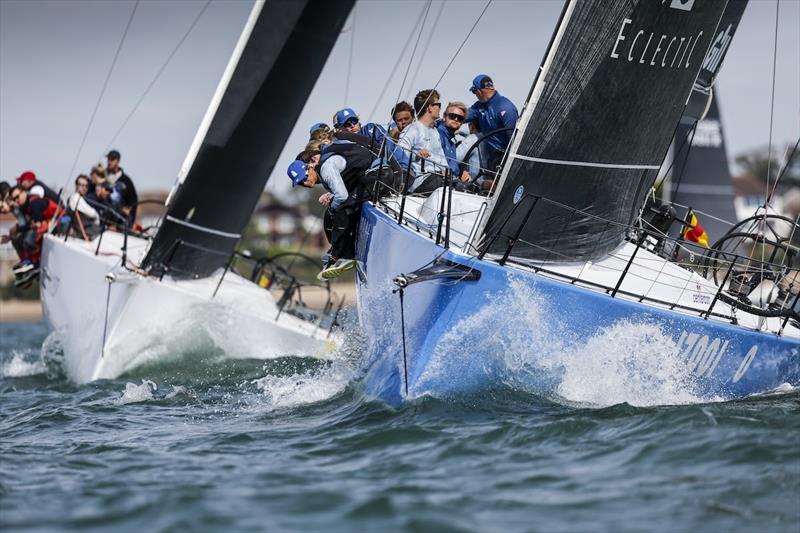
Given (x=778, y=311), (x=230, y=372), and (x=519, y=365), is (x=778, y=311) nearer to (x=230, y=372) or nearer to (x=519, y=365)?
(x=519, y=365)

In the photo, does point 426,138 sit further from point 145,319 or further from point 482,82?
point 145,319

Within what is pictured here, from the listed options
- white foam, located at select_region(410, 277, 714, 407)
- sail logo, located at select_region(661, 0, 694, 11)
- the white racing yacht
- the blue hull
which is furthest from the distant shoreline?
sail logo, located at select_region(661, 0, 694, 11)

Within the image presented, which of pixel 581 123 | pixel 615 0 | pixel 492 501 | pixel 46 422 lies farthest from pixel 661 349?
pixel 46 422

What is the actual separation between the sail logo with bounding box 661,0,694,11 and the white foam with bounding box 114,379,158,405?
163 inches

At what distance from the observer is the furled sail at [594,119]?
636cm

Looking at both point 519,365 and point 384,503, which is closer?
point 384,503

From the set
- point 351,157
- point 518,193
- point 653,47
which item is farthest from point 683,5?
point 351,157

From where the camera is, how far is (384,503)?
4543 mm

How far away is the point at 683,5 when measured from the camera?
6703 mm

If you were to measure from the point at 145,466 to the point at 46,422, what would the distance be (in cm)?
198

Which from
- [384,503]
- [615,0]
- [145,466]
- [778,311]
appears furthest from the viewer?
[778,311]

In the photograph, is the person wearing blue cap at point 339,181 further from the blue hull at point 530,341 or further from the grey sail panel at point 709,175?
the grey sail panel at point 709,175

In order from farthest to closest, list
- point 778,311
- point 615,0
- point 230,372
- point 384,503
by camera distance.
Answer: point 230,372 < point 778,311 < point 615,0 < point 384,503

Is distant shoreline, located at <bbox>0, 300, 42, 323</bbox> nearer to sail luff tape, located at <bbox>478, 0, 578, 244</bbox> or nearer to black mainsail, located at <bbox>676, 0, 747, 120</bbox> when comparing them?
black mainsail, located at <bbox>676, 0, 747, 120</bbox>
